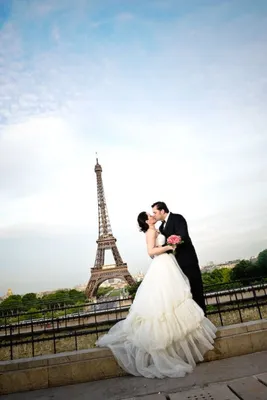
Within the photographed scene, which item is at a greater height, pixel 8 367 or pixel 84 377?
pixel 8 367

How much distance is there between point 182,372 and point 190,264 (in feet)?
4.42

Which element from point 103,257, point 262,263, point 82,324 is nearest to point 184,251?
point 82,324

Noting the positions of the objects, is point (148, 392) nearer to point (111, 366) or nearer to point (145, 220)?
point (111, 366)

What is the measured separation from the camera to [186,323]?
320cm

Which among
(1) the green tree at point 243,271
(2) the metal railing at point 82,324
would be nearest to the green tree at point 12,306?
(2) the metal railing at point 82,324

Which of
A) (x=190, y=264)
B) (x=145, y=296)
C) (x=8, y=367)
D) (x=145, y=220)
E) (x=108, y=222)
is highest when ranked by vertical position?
(x=108, y=222)

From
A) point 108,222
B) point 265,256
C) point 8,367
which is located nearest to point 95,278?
point 108,222

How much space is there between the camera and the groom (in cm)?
371

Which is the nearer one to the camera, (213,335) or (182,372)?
(182,372)

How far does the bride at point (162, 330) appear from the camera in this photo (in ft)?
9.95

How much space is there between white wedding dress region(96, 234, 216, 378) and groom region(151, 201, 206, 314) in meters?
0.21

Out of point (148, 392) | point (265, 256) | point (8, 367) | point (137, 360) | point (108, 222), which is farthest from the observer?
point (108, 222)

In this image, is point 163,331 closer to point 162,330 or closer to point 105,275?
point 162,330

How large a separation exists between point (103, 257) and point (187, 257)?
145 feet
